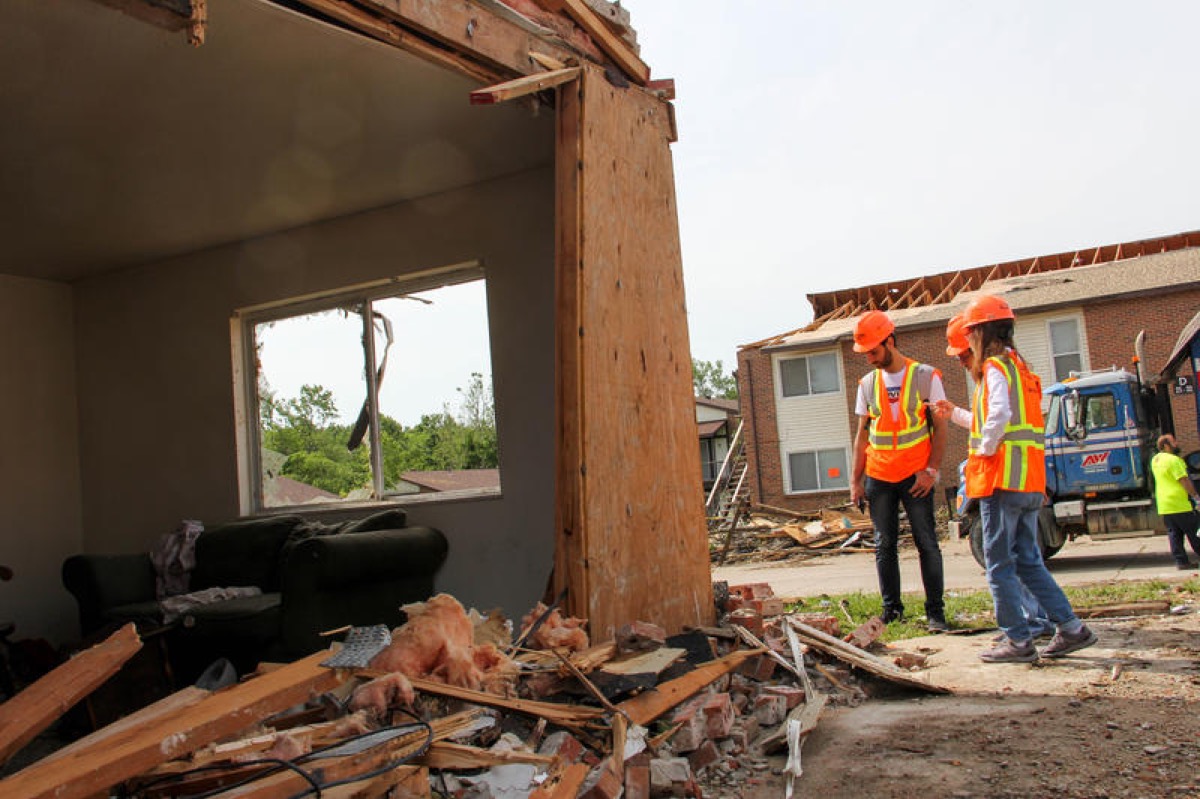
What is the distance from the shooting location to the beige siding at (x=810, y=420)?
969 inches

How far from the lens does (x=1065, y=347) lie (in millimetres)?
22062

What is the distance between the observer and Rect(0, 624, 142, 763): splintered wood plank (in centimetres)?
285

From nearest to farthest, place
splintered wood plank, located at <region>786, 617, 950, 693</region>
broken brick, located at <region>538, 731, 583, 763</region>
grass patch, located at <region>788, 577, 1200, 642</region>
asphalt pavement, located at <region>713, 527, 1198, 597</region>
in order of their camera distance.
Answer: broken brick, located at <region>538, 731, 583, 763</region>
splintered wood plank, located at <region>786, 617, 950, 693</region>
grass patch, located at <region>788, 577, 1200, 642</region>
asphalt pavement, located at <region>713, 527, 1198, 597</region>

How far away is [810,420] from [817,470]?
1384 millimetres

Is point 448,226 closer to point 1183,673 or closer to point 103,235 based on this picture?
point 103,235

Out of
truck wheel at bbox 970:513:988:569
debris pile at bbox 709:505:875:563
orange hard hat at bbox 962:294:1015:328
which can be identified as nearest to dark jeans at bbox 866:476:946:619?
orange hard hat at bbox 962:294:1015:328

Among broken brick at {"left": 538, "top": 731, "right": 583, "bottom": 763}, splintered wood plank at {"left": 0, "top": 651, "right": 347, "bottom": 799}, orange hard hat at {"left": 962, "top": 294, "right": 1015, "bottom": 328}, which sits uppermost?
orange hard hat at {"left": 962, "top": 294, "right": 1015, "bottom": 328}

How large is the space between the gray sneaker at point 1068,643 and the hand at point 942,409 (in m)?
1.32

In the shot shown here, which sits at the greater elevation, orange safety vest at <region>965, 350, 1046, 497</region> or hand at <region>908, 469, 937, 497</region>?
orange safety vest at <region>965, 350, 1046, 497</region>

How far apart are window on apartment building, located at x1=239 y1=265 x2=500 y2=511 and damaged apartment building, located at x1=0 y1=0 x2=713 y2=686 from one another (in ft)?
0.09

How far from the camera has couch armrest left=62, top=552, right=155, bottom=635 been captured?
638cm

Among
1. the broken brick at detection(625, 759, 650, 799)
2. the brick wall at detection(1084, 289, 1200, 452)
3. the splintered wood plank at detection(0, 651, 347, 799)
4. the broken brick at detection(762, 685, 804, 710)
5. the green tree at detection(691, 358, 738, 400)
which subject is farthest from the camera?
the green tree at detection(691, 358, 738, 400)

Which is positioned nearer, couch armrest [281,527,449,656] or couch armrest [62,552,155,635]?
couch armrest [281,527,449,656]

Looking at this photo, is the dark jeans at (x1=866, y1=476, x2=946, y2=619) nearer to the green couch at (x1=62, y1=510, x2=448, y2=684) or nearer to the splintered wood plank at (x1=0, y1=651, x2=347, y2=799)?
the green couch at (x1=62, y1=510, x2=448, y2=684)
